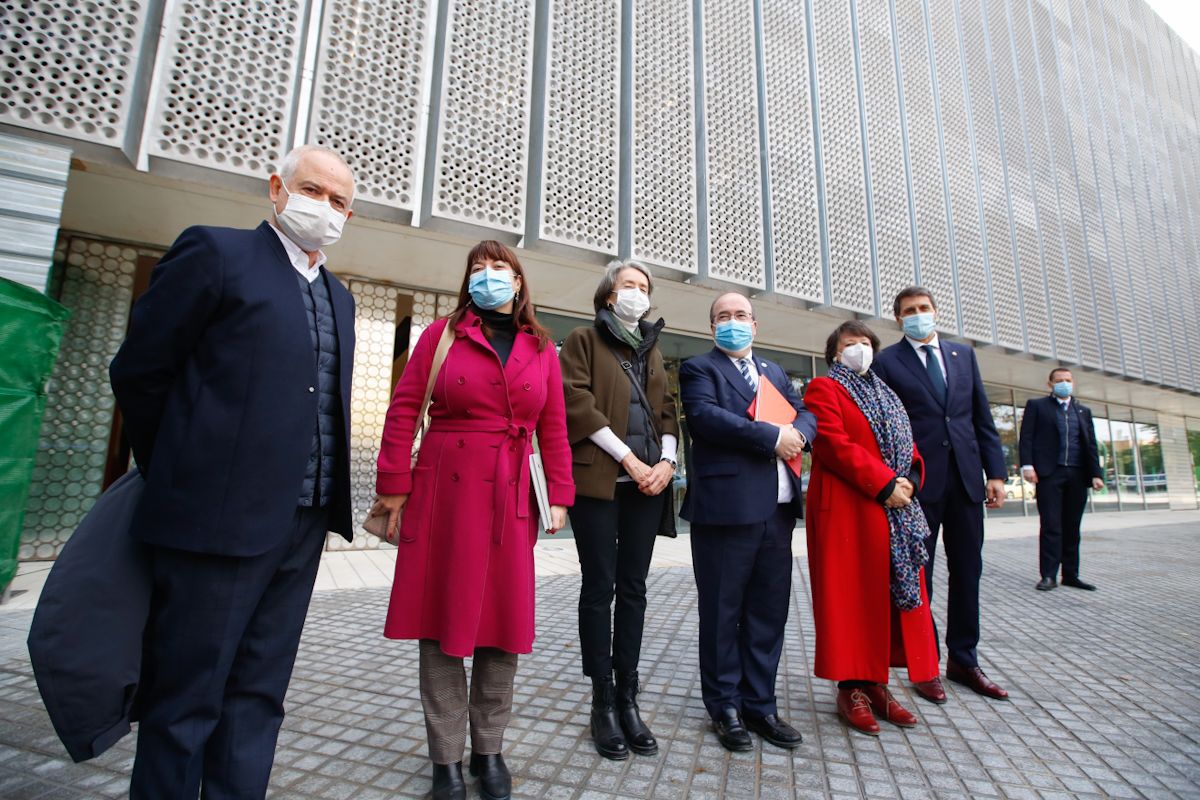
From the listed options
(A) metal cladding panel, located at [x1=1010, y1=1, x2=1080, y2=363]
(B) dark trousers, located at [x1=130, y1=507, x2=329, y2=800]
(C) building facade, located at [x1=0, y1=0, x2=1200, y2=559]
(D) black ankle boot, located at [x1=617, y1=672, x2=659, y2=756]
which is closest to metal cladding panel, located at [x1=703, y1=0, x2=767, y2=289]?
(C) building facade, located at [x1=0, y1=0, x2=1200, y2=559]

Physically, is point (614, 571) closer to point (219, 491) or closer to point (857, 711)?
point (857, 711)

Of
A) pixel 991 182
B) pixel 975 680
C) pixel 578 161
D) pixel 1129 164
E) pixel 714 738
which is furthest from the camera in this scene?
pixel 1129 164

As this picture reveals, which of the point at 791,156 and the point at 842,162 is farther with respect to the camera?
the point at 842,162

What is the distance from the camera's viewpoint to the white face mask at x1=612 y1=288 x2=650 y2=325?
2.76m

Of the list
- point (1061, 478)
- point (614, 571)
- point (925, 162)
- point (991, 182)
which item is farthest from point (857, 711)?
point (991, 182)

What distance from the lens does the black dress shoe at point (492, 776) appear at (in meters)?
1.95

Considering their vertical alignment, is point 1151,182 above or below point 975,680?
above

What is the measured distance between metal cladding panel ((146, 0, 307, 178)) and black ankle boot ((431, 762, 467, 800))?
5975 mm

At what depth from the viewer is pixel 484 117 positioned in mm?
7164

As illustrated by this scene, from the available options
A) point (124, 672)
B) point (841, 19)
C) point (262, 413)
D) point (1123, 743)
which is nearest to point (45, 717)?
point (124, 672)

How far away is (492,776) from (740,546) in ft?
4.31

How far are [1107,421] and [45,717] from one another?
26463 millimetres

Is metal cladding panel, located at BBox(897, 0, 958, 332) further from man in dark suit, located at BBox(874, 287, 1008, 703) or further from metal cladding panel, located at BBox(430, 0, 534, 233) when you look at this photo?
man in dark suit, located at BBox(874, 287, 1008, 703)

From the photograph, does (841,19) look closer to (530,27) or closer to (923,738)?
(530,27)
